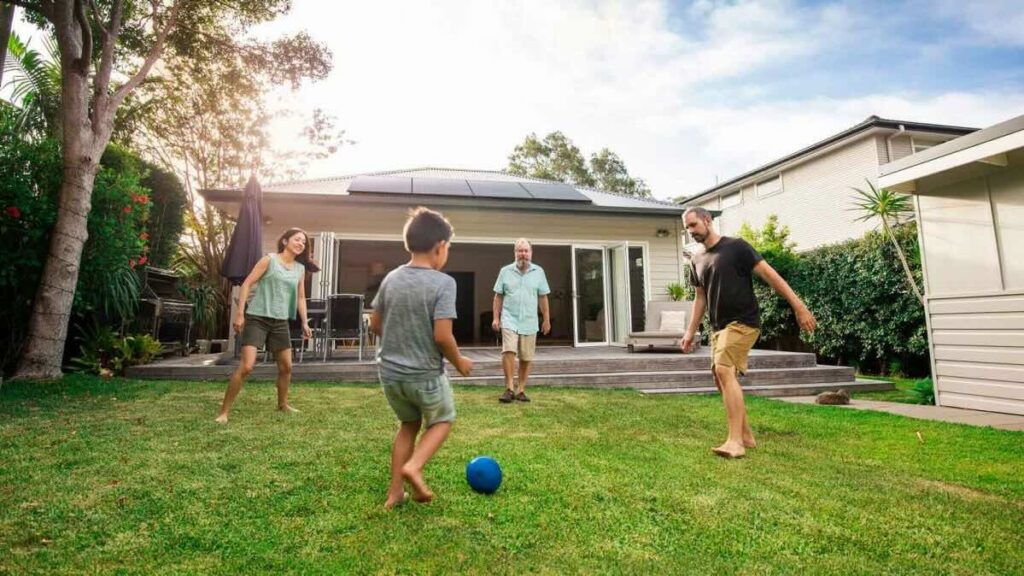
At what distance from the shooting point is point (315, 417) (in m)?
3.81

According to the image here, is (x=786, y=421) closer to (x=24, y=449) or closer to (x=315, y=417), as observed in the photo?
(x=315, y=417)

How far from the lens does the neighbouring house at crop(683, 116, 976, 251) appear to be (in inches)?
483

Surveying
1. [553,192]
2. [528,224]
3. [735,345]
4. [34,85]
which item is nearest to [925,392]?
[735,345]

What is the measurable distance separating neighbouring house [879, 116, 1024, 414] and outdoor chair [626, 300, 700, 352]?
3.18m

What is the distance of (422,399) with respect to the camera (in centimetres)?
195

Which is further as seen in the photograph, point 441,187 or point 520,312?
point 441,187

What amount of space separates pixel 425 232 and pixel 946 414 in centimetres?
563

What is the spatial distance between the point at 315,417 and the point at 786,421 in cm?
393

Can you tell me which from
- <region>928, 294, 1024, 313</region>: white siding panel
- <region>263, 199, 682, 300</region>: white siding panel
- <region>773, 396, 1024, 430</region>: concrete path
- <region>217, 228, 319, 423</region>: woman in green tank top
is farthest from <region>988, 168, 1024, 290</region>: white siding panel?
<region>217, 228, 319, 423</region>: woman in green tank top

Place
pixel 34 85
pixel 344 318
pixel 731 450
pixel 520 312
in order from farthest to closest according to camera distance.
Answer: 1. pixel 34 85
2. pixel 344 318
3. pixel 520 312
4. pixel 731 450

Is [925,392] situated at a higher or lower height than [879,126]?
lower

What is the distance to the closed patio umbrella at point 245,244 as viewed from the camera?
5.82 metres

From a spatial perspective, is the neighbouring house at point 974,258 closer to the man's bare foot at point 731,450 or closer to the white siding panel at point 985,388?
the white siding panel at point 985,388

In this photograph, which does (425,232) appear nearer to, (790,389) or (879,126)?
(790,389)
